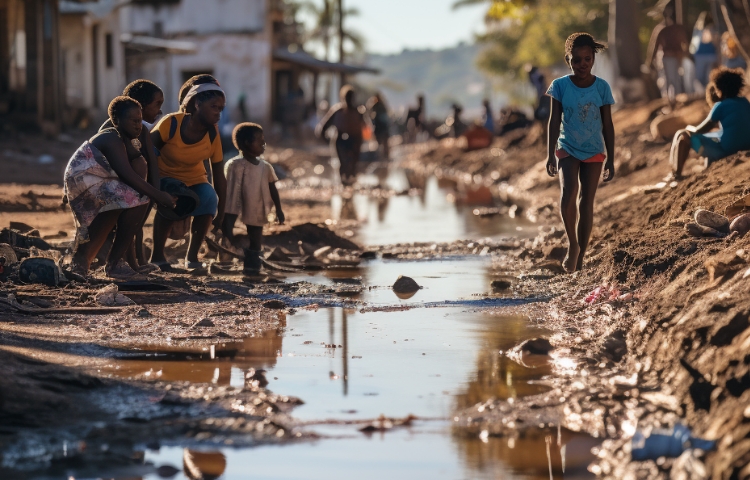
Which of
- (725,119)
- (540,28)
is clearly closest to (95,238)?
(725,119)

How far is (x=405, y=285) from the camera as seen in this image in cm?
879

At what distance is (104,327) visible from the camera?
7.00 m

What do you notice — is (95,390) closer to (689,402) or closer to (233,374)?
(233,374)

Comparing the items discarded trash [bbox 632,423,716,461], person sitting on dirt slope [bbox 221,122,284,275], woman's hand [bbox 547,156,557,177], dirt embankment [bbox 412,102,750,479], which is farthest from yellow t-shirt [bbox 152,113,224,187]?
discarded trash [bbox 632,423,716,461]

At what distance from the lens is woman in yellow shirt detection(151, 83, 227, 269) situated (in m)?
9.23

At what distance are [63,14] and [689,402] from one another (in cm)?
2591

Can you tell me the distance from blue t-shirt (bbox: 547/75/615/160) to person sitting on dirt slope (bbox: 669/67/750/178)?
2.41 metres

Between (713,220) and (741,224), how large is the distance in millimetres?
348

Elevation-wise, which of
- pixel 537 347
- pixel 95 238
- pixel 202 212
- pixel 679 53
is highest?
pixel 679 53

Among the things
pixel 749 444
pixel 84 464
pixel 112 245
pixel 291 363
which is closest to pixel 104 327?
pixel 291 363

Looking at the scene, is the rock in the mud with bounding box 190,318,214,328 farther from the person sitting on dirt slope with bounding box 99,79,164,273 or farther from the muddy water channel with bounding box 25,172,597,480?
the person sitting on dirt slope with bounding box 99,79,164,273

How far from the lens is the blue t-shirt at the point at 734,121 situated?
35.2 ft

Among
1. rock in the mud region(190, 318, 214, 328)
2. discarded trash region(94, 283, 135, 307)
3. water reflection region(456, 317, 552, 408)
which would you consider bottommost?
water reflection region(456, 317, 552, 408)

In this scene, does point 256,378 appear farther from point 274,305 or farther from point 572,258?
point 572,258
